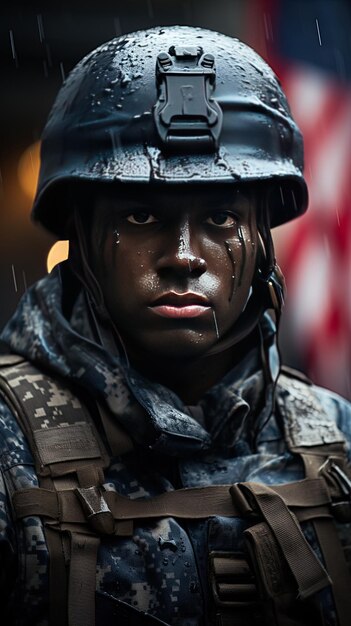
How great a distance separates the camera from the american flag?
573 centimetres

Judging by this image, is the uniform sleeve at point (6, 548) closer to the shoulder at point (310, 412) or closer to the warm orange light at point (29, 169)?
the shoulder at point (310, 412)

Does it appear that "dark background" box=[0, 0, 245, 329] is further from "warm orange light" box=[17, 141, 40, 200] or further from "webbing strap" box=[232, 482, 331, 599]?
"webbing strap" box=[232, 482, 331, 599]

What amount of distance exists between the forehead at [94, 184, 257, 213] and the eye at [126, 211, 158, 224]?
26 millimetres

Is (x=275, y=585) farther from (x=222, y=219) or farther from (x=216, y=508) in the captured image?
(x=222, y=219)

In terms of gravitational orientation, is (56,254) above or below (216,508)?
above

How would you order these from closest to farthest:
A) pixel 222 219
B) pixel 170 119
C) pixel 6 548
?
pixel 6 548 → pixel 170 119 → pixel 222 219

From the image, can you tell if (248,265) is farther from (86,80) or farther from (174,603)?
(174,603)

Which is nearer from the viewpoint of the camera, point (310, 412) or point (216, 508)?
point (216, 508)

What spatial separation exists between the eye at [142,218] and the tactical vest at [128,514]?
0.54 metres


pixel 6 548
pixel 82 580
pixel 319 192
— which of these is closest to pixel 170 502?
pixel 82 580

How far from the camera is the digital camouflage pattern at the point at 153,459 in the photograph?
2535 mm

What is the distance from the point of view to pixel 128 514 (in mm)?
2637

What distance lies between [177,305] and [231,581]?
80 cm

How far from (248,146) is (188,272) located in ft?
1.48
